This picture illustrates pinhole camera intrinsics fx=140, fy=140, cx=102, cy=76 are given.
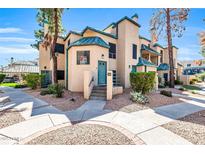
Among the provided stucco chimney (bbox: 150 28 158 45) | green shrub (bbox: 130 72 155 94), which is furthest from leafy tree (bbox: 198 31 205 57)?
green shrub (bbox: 130 72 155 94)

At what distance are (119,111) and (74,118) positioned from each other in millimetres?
2440

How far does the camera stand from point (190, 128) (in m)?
5.56

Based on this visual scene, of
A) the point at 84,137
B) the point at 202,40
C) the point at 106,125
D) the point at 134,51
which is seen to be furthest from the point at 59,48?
the point at 202,40

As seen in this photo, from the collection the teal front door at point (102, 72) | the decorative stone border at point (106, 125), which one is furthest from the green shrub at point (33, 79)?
the decorative stone border at point (106, 125)

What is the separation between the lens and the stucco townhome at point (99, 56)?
12766 millimetres

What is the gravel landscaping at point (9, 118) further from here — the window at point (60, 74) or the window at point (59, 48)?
the window at point (59, 48)

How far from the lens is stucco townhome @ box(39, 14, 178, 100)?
41.9 ft

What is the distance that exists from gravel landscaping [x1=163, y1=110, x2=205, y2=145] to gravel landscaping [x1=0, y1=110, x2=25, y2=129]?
6365mm

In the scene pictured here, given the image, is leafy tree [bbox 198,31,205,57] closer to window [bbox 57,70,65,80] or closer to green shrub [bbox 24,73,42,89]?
window [bbox 57,70,65,80]

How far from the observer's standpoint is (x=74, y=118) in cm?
652
